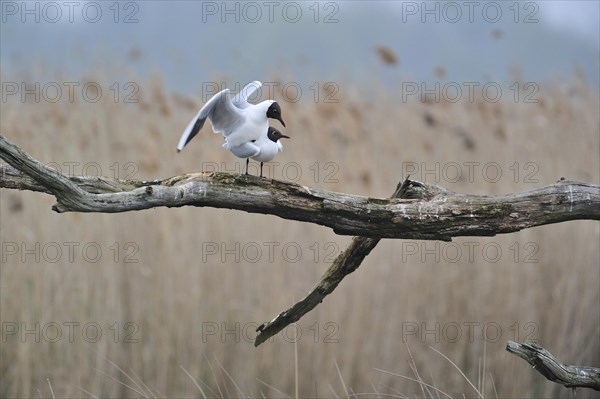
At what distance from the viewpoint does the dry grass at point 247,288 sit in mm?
3477

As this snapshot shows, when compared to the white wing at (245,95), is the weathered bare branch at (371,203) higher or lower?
lower

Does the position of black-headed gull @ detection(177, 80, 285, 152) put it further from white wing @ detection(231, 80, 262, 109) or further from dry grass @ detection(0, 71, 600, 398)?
A: dry grass @ detection(0, 71, 600, 398)

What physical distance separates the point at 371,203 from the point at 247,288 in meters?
2.01

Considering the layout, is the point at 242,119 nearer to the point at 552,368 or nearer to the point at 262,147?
the point at 262,147

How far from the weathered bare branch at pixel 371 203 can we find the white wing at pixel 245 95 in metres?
0.35

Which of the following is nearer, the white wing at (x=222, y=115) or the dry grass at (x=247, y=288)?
the white wing at (x=222, y=115)

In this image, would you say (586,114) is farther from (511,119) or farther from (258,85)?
(258,85)

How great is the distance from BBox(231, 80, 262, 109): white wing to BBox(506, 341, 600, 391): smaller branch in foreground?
842mm

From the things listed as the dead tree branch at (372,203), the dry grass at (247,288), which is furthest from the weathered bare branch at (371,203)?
the dry grass at (247,288)

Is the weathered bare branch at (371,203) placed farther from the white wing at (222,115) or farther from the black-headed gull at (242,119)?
the black-headed gull at (242,119)

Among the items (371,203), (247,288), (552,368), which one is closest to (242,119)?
(371,203)

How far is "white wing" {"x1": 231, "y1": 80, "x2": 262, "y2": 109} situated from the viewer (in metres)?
1.94

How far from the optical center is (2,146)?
53.6 inches

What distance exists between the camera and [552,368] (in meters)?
1.68
